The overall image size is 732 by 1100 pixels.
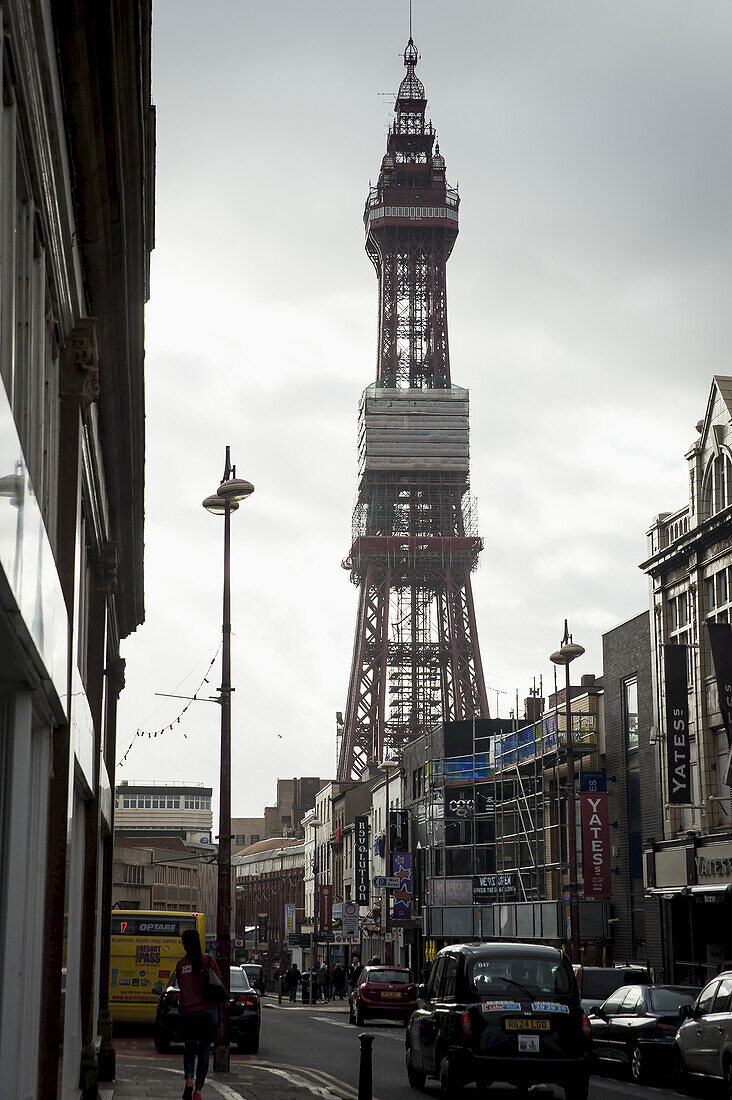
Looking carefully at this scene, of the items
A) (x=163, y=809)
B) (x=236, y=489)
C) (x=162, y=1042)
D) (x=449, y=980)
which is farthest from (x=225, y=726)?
(x=163, y=809)

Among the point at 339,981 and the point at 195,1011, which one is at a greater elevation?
the point at 195,1011

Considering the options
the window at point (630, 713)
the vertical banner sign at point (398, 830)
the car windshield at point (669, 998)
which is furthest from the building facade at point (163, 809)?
the car windshield at point (669, 998)

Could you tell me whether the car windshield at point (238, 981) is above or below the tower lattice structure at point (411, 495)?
below

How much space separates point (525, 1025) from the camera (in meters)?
14.9

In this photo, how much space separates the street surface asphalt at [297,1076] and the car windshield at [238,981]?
1.12m

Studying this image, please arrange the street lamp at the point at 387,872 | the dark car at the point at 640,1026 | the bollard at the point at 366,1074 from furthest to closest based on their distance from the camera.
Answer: the street lamp at the point at 387,872, the dark car at the point at 640,1026, the bollard at the point at 366,1074

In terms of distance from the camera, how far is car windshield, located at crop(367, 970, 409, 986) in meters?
36.9

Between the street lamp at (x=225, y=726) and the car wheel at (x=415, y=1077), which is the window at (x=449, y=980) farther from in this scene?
the street lamp at (x=225, y=726)

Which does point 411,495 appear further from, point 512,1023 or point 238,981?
point 512,1023

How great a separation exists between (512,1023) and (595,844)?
29.0 metres

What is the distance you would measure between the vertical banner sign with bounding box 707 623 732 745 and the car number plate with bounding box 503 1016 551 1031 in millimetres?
20143

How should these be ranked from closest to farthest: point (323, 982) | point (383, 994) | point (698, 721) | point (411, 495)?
point (383, 994)
point (698, 721)
point (323, 982)
point (411, 495)

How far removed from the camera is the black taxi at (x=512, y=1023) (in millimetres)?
14812

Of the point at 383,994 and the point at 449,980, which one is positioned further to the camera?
the point at 383,994
